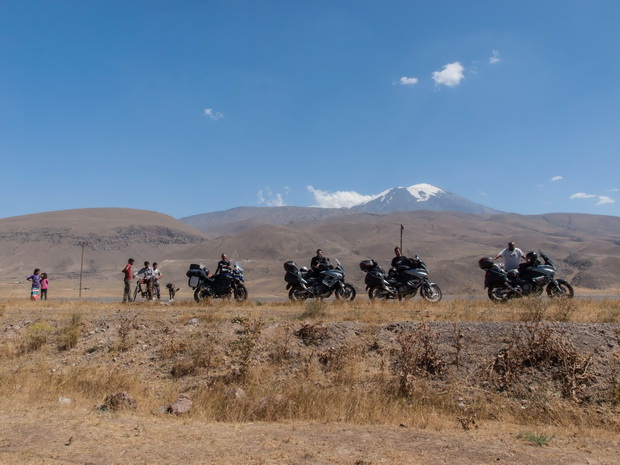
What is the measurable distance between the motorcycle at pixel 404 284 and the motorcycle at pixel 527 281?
1.68 metres

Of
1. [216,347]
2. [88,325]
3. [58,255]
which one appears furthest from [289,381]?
[58,255]

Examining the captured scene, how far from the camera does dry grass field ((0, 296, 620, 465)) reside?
5781 mm

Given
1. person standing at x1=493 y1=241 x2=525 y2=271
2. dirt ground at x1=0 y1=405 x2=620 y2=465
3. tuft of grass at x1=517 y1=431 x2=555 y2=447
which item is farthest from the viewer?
person standing at x1=493 y1=241 x2=525 y2=271

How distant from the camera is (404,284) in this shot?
14719mm

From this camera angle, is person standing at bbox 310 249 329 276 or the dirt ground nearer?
the dirt ground

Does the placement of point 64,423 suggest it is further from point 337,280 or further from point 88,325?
point 337,280

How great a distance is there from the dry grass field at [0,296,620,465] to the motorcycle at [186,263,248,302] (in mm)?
2730

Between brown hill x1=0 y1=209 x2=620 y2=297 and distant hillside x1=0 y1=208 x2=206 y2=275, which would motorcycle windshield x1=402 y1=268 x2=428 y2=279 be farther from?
distant hillside x1=0 y1=208 x2=206 y2=275

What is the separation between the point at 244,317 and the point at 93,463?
6280mm

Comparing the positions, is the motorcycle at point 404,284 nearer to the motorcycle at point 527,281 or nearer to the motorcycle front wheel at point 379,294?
the motorcycle front wheel at point 379,294

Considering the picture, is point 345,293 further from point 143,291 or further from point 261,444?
point 261,444

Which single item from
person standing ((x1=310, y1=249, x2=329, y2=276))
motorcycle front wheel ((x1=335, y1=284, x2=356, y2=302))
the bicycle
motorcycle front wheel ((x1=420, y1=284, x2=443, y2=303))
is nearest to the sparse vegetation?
motorcycle front wheel ((x1=420, y1=284, x2=443, y2=303))

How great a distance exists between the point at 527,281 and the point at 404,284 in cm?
353

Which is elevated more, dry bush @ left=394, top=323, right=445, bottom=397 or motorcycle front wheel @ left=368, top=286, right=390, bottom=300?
motorcycle front wheel @ left=368, top=286, right=390, bottom=300
